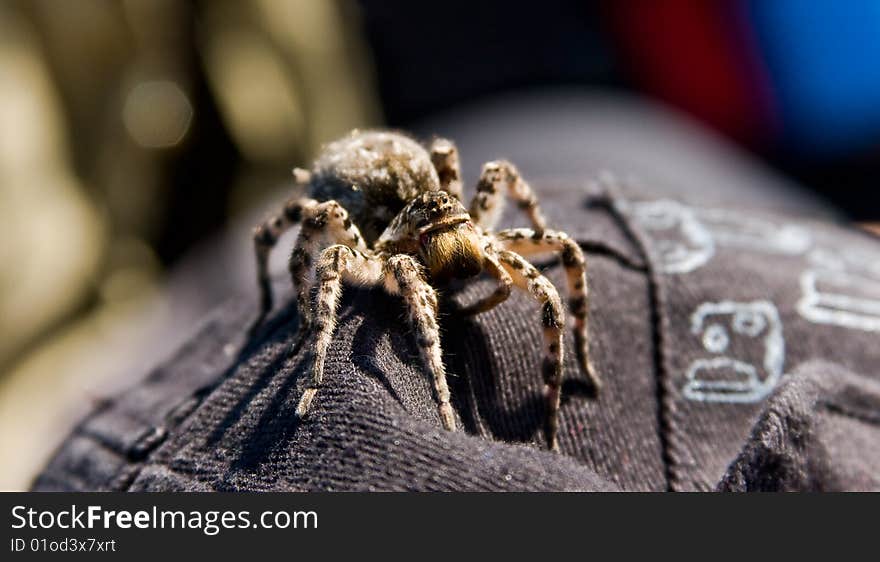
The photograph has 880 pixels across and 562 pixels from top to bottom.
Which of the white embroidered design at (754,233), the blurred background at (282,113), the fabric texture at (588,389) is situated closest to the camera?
the fabric texture at (588,389)

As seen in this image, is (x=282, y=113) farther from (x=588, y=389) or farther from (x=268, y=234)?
(x=588, y=389)

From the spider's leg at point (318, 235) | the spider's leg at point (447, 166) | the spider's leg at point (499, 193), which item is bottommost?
the spider's leg at point (318, 235)

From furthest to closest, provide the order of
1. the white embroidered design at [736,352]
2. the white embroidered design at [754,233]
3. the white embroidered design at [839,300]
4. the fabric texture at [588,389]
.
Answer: the white embroidered design at [754,233], the white embroidered design at [839,300], the white embroidered design at [736,352], the fabric texture at [588,389]

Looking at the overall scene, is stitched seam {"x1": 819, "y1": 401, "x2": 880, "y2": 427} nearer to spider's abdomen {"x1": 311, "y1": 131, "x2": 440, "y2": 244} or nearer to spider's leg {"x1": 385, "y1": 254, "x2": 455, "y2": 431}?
spider's leg {"x1": 385, "y1": 254, "x2": 455, "y2": 431}

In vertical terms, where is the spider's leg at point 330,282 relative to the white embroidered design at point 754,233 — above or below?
below

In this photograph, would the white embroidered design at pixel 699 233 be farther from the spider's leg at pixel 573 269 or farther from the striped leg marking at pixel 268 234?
the striped leg marking at pixel 268 234

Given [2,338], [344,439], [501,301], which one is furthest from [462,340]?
[2,338]

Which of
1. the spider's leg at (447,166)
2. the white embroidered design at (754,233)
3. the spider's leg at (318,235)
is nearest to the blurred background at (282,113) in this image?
the white embroidered design at (754,233)

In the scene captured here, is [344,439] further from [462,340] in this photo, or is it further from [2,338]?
[2,338]
